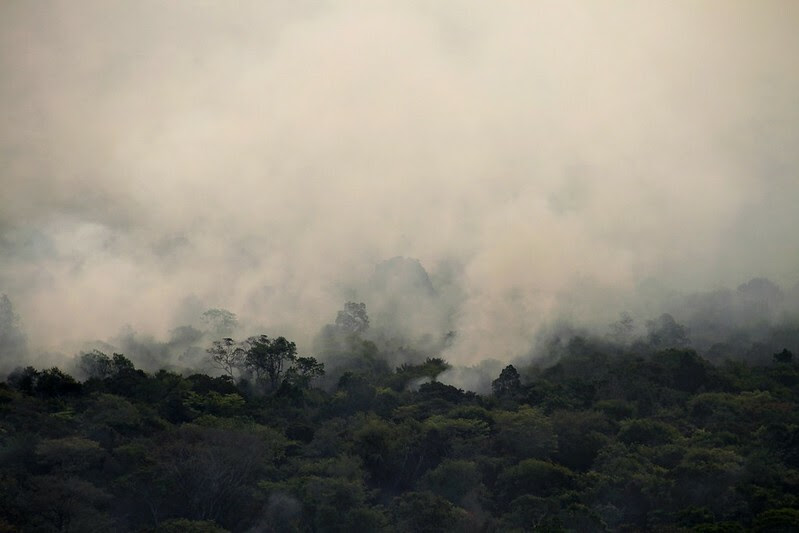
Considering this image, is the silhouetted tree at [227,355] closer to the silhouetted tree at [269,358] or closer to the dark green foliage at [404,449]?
the silhouetted tree at [269,358]

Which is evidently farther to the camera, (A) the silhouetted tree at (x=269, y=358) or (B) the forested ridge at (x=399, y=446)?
(A) the silhouetted tree at (x=269, y=358)

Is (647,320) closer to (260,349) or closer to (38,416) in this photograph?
(260,349)

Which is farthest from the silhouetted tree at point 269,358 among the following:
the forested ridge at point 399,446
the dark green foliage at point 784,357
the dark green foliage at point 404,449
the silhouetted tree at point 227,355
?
the dark green foliage at point 784,357

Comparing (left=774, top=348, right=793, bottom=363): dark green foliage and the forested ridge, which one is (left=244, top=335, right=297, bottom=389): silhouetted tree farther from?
(left=774, top=348, right=793, bottom=363): dark green foliage

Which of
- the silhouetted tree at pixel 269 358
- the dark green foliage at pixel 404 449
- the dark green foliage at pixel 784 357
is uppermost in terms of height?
the dark green foliage at pixel 784 357

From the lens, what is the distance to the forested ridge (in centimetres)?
5972

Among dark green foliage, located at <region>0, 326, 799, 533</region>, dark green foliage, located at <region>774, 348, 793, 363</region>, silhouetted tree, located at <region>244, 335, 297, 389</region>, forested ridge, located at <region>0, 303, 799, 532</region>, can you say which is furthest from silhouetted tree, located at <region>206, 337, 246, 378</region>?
dark green foliage, located at <region>774, 348, 793, 363</region>

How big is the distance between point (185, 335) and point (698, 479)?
54544mm

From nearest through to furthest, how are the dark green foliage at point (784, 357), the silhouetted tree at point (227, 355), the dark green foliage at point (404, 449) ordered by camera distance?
1. the dark green foliage at point (404, 449)
2. the dark green foliage at point (784, 357)
3. the silhouetted tree at point (227, 355)

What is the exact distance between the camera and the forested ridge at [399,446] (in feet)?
→ 196

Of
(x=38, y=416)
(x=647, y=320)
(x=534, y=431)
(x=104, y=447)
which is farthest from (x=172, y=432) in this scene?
(x=647, y=320)

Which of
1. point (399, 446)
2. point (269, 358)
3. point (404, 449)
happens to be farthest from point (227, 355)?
point (404, 449)

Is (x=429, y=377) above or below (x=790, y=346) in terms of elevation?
below

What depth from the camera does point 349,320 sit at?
10762cm
